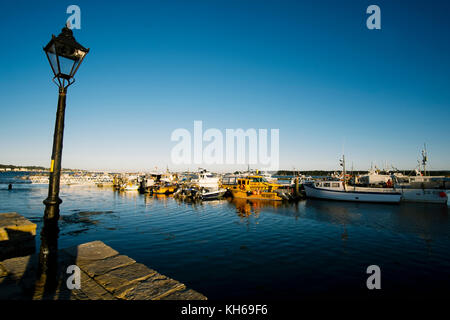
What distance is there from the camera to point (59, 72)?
482 cm

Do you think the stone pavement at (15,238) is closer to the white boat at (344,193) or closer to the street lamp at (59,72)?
the street lamp at (59,72)

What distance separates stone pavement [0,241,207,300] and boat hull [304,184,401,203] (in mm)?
41246

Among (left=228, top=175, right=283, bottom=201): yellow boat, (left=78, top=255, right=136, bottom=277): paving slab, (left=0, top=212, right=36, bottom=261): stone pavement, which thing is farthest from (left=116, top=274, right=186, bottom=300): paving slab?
(left=228, top=175, right=283, bottom=201): yellow boat

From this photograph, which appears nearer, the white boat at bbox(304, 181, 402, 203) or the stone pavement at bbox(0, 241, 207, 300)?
the stone pavement at bbox(0, 241, 207, 300)

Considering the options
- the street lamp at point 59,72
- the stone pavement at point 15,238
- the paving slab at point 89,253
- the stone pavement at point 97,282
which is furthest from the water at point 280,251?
the street lamp at point 59,72

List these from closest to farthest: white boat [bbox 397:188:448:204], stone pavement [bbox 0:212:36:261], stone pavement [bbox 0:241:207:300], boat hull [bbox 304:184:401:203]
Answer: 1. stone pavement [bbox 0:241:207:300]
2. stone pavement [bbox 0:212:36:261]
3. white boat [bbox 397:188:448:204]
4. boat hull [bbox 304:184:401:203]

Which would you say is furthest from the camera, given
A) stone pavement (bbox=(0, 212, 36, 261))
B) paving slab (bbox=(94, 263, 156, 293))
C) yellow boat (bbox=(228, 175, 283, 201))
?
yellow boat (bbox=(228, 175, 283, 201))

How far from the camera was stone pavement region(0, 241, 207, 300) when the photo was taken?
4113 mm

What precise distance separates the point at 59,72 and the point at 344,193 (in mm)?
43278

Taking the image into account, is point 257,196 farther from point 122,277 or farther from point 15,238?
point 122,277

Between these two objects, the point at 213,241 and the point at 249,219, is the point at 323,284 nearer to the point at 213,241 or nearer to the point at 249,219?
the point at 213,241

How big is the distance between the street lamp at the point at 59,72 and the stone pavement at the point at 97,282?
131cm

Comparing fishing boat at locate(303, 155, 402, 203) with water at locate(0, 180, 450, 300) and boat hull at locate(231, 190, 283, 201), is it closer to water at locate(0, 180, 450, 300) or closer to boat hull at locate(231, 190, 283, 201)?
boat hull at locate(231, 190, 283, 201)
